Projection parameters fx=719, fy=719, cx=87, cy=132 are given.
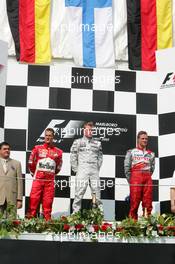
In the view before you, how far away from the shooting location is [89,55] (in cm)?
972

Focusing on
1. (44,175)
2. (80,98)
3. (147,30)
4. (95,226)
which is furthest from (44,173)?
(147,30)

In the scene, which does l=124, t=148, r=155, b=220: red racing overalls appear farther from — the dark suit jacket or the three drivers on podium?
the dark suit jacket

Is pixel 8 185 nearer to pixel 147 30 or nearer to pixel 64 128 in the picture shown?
pixel 64 128

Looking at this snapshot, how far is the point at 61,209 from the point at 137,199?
1.08 meters

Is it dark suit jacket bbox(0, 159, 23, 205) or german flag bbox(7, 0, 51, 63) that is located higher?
german flag bbox(7, 0, 51, 63)

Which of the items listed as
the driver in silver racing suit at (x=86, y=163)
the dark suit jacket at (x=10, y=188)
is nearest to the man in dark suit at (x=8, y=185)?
the dark suit jacket at (x=10, y=188)

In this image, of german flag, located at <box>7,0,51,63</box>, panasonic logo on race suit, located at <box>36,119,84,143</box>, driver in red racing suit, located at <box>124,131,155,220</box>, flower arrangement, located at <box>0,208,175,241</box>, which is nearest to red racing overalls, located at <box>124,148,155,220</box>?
driver in red racing suit, located at <box>124,131,155,220</box>

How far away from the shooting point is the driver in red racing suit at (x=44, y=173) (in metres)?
8.08

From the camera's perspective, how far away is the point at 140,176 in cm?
841

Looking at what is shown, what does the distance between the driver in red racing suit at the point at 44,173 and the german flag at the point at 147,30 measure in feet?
6.46

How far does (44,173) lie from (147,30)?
2797 mm

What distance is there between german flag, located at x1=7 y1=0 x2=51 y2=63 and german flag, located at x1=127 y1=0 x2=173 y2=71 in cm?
115

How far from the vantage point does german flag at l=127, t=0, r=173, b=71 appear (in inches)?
387

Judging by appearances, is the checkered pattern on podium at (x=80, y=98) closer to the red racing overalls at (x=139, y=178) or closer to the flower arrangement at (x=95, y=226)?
the red racing overalls at (x=139, y=178)
